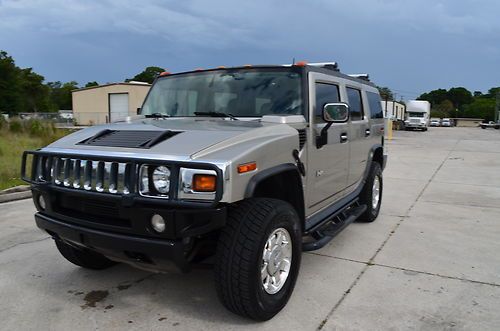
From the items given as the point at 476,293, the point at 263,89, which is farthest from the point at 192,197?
the point at 476,293

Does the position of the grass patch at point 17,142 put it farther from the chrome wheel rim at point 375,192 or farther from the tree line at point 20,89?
the tree line at point 20,89

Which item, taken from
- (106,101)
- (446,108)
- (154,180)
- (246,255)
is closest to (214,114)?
(154,180)

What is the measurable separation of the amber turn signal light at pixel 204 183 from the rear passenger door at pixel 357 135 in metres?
2.58

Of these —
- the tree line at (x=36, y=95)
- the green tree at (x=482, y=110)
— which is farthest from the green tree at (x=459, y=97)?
the green tree at (x=482, y=110)

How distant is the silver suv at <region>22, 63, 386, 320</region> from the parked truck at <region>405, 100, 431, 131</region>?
134 ft

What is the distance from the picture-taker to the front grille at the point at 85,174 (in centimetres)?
286

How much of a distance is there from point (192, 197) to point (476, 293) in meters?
2.68

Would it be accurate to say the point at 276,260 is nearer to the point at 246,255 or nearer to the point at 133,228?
the point at 246,255

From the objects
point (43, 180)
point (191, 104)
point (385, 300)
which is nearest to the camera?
point (43, 180)

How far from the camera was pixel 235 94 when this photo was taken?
405 centimetres

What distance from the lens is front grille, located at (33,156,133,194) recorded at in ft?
9.37

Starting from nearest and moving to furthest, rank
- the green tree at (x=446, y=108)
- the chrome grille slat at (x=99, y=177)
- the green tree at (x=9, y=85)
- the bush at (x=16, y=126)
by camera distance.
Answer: the chrome grille slat at (x=99, y=177), the bush at (x=16, y=126), the green tree at (x=9, y=85), the green tree at (x=446, y=108)

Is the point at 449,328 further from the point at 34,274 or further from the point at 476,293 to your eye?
the point at 34,274

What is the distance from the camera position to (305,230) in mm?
3777
